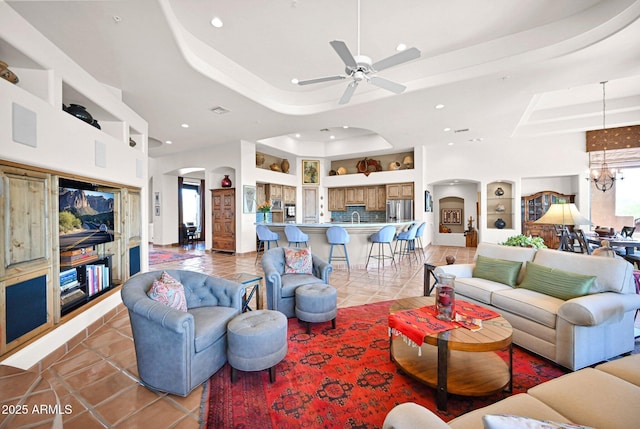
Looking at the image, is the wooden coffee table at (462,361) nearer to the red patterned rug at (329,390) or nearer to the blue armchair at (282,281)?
the red patterned rug at (329,390)

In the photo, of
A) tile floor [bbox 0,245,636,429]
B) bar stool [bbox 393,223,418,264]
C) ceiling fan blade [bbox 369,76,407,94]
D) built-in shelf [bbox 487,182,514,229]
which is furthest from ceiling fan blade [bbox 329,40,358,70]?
built-in shelf [bbox 487,182,514,229]

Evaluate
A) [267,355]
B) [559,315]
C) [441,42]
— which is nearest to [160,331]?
[267,355]

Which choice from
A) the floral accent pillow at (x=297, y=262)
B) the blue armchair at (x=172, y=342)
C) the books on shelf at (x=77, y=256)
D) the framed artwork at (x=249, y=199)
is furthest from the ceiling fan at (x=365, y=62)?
the framed artwork at (x=249, y=199)

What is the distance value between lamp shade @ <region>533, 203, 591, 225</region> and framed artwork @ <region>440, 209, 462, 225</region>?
667 cm

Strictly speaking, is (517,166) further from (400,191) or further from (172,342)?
(172,342)

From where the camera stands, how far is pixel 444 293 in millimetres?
2064

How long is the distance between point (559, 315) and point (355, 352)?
171 cm

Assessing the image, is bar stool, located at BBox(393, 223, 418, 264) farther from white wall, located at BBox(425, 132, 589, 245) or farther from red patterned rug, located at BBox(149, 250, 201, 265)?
red patterned rug, located at BBox(149, 250, 201, 265)

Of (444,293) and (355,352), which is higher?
(444,293)

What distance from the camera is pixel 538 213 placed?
26.0 feet

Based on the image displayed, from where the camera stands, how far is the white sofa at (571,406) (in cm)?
94

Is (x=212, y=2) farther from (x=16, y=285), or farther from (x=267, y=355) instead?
(x=267, y=355)

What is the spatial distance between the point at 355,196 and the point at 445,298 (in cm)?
825

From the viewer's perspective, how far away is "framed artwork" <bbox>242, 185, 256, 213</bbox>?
24.6 ft
